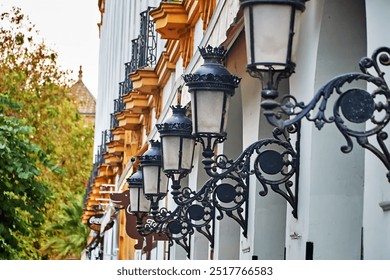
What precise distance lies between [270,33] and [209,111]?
2908 mm

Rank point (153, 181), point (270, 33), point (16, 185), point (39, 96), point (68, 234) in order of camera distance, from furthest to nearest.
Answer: point (68, 234) < point (39, 96) < point (16, 185) < point (153, 181) < point (270, 33)

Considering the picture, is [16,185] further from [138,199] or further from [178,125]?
[178,125]

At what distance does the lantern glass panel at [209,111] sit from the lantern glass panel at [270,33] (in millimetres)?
2838

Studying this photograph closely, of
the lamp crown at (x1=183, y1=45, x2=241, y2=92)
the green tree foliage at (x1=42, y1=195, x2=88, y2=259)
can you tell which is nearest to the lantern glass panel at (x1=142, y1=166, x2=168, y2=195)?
the lamp crown at (x1=183, y1=45, x2=241, y2=92)

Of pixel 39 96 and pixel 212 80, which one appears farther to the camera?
pixel 39 96

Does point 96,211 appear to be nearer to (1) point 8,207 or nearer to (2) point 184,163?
(1) point 8,207

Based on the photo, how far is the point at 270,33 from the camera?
6434mm

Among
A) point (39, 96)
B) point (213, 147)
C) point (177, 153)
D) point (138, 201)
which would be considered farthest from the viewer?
point (39, 96)

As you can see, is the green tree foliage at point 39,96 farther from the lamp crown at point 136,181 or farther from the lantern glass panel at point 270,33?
the lantern glass panel at point 270,33

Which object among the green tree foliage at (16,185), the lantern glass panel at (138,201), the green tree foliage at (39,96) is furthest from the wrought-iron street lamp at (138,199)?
the green tree foliage at (39,96)

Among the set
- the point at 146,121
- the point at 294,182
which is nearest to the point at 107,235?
the point at 146,121

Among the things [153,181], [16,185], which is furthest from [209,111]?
[16,185]

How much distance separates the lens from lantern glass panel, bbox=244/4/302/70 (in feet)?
21.1

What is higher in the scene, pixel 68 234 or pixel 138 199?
pixel 138 199
